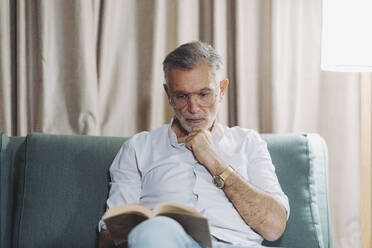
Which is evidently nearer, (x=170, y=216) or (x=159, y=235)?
(x=159, y=235)

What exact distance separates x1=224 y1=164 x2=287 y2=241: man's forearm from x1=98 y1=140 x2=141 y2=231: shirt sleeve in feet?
1.07

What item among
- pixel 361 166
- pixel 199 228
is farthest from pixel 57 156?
pixel 361 166

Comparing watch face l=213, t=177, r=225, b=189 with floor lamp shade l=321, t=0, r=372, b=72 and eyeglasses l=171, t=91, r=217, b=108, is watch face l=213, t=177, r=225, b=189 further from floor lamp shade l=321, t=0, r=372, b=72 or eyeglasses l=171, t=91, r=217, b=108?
floor lamp shade l=321, t=0, r=372, b=72

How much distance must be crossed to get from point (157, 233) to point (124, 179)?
624mm

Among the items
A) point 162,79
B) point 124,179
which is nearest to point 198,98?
point 124,179

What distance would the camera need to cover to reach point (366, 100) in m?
2.64

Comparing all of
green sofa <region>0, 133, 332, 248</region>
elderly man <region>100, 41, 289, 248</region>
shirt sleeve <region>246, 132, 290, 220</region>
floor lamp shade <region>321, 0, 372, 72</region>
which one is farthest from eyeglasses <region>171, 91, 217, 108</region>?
Answer: floor lamp shade <region>321, 0, 372, 72</region>

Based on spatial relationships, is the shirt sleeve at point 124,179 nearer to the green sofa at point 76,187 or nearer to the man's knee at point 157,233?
the green sofa at point 76,187

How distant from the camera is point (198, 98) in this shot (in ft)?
6.48

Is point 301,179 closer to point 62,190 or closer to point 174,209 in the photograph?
point 174,209

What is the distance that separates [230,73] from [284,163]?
26.6 inches

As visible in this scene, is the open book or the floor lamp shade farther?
the floor lamp shade

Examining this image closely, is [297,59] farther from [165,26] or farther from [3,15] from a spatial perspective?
[3,15]

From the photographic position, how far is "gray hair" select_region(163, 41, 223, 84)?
1.96 m
